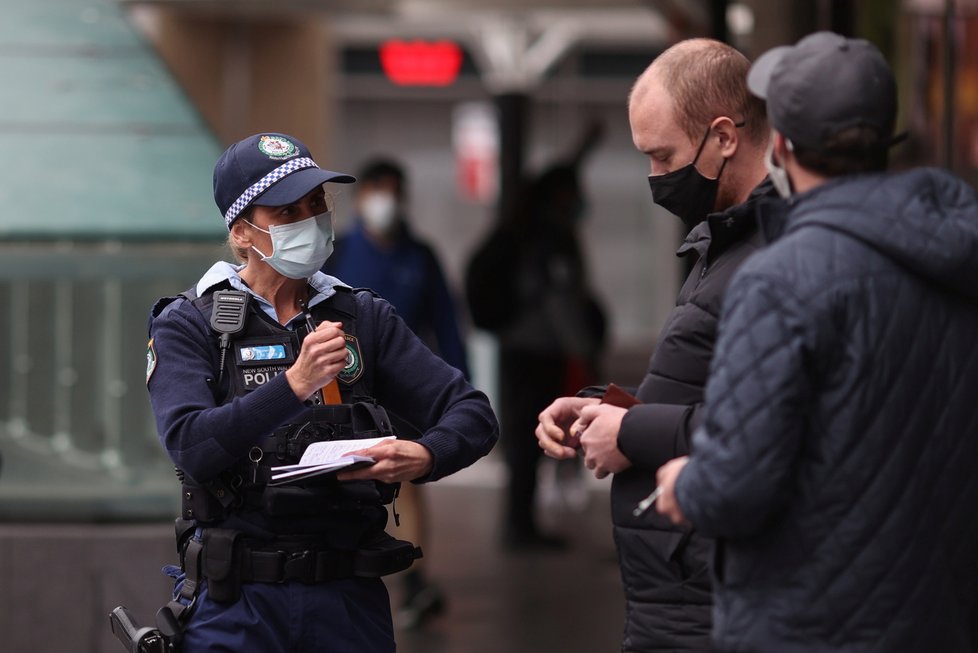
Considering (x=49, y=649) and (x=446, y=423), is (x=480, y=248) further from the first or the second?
(x=446, y=423)

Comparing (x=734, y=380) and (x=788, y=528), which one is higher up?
(x=734, y=380)

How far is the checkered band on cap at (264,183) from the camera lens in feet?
11.4

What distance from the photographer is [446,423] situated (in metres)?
3.55

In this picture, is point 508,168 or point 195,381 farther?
point 508,168

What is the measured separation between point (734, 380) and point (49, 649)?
424 cm

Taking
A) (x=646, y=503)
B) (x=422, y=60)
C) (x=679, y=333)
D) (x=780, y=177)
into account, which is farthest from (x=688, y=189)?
(x=422, y=60)

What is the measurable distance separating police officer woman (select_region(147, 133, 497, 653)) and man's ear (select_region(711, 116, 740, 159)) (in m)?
0.81

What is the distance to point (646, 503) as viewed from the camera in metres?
2.91

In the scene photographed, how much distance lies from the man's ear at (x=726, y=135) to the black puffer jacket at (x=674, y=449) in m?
0.13

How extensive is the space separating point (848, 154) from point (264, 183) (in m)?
1.33

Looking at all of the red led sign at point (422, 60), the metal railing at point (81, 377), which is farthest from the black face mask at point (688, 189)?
the red led sign at point (422, 60)

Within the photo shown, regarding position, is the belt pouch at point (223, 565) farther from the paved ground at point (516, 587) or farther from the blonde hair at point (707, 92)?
the paved ground at point (516, 587)

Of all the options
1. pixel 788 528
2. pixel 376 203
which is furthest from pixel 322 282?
pixel 376 203

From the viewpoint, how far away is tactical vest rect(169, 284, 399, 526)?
335cm
